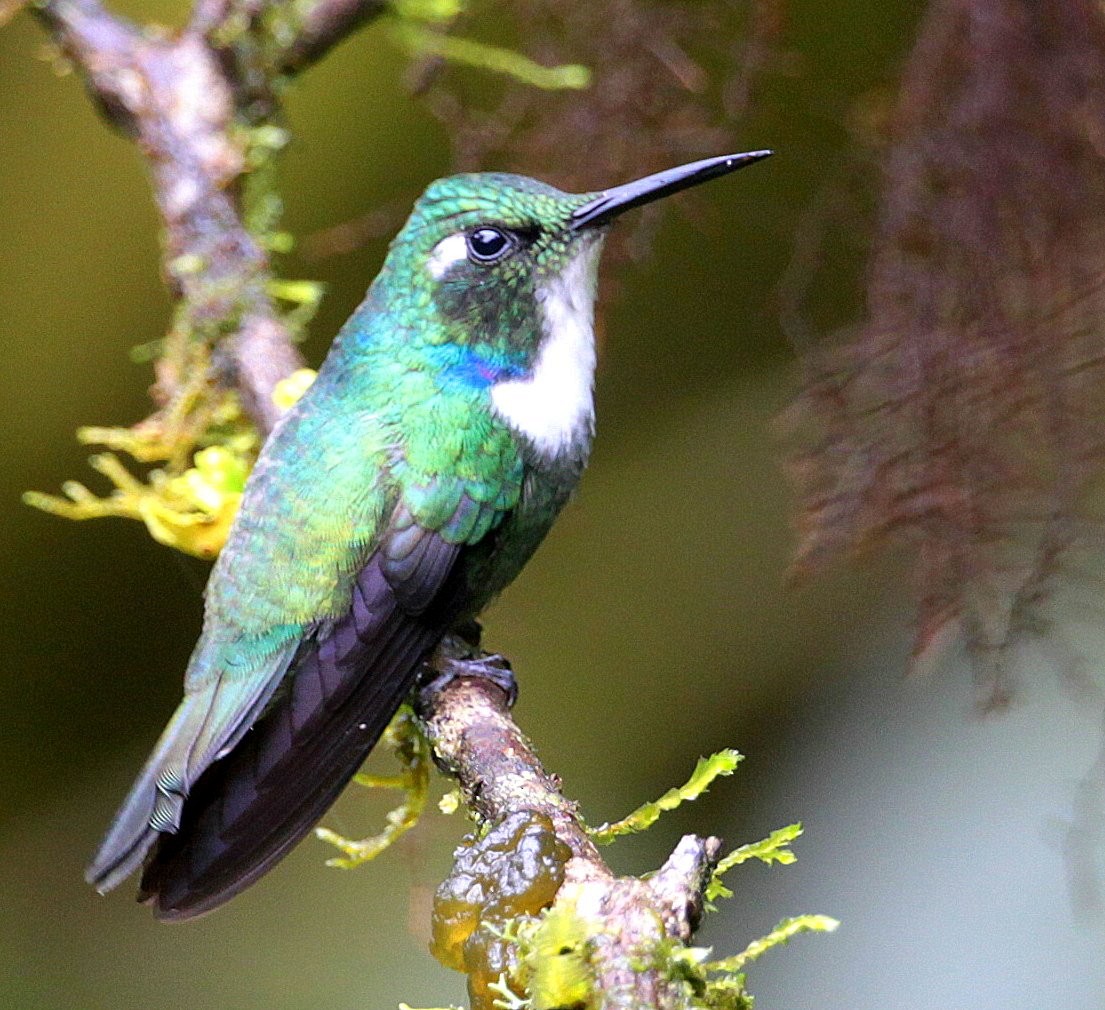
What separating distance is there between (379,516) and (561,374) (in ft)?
1.25

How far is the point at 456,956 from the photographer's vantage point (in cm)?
121

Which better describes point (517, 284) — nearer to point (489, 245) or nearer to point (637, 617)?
point (489, 245)

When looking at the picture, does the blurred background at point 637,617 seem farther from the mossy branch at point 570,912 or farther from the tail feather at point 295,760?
the mossy branch at point 570,912

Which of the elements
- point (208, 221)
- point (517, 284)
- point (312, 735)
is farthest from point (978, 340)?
point (208, 221)

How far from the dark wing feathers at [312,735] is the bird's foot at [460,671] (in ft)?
0.16

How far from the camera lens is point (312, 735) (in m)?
1.85

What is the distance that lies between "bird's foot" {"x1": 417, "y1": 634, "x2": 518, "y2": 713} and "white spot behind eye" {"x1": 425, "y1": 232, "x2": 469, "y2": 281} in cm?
56

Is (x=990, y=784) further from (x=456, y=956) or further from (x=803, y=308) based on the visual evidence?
(x=456, y=956)

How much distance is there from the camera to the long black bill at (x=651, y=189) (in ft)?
6.64

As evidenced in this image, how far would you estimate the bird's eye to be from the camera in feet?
7.00

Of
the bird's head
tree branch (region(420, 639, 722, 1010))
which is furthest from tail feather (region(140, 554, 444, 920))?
the bird's head

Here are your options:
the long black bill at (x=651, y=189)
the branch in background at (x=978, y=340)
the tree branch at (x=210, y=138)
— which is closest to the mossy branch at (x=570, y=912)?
the branch in background at (x=978, y=340)

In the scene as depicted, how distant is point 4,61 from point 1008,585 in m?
2.75

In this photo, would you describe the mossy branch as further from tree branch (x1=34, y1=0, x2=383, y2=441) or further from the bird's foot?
tree branch (x1=34, y1=0, x2=383, y2=441)
